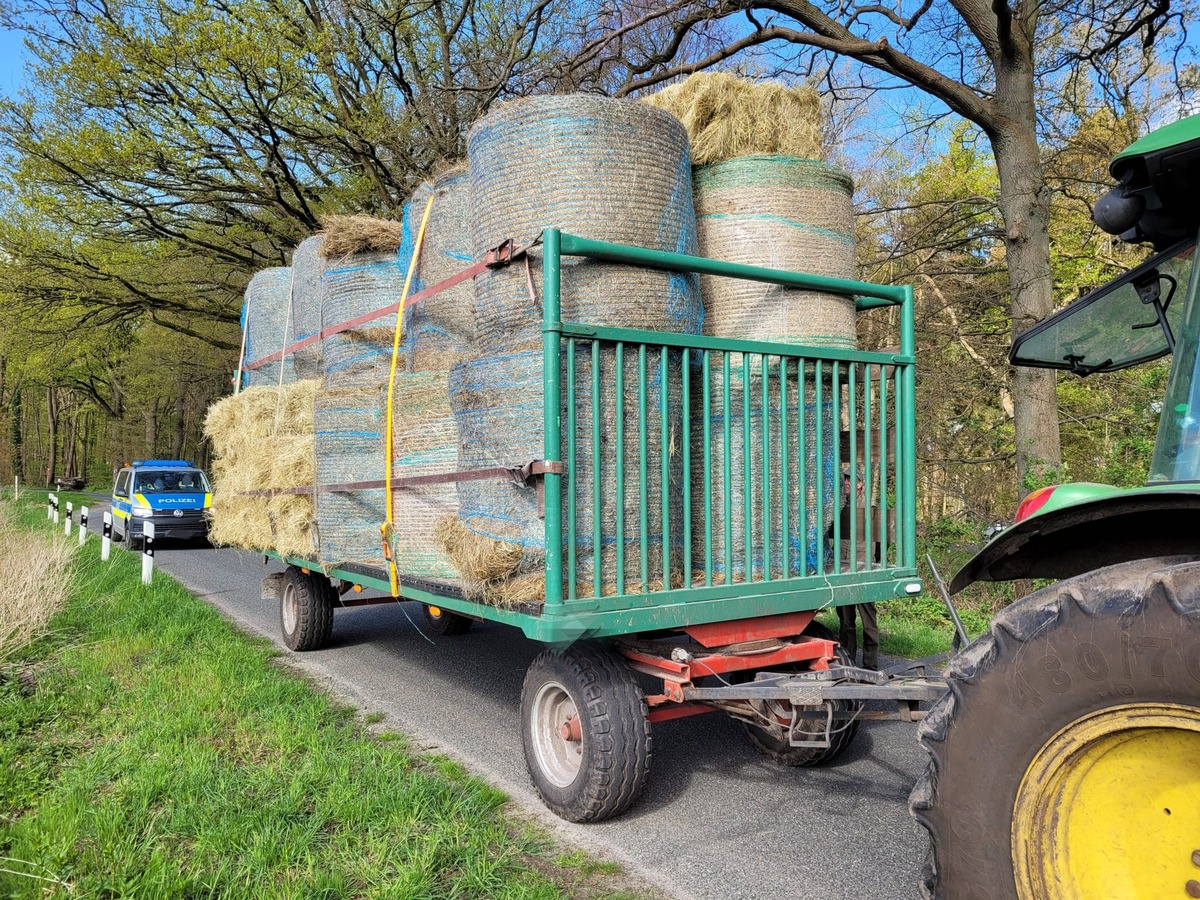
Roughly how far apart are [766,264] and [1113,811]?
315cm

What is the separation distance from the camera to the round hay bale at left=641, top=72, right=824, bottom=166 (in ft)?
15.3

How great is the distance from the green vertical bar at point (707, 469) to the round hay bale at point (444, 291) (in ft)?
5.46

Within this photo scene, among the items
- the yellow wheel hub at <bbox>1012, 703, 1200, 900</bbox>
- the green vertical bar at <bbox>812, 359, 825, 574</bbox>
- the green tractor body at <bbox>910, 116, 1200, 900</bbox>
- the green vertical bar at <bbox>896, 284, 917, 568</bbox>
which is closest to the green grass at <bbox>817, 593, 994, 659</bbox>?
the green vertical bar at <bbox>896, 284, 917, 568</bbox>

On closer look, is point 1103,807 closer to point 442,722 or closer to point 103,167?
point 442,722

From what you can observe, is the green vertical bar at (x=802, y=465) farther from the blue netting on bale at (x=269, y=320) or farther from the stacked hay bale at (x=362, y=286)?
the blue netting on bale at (x=269, y=320)

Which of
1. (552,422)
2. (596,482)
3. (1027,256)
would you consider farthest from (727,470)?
(1027,256)

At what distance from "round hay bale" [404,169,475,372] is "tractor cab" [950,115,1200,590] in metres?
Result: 3.20

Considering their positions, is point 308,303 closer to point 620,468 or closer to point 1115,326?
point 620,468

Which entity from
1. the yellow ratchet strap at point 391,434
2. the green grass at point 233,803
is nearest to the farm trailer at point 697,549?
the green grass at point 233,803

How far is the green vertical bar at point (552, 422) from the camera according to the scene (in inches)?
127

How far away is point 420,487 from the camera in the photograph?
4797 millimetres

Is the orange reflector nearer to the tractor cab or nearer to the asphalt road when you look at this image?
the tractor cab

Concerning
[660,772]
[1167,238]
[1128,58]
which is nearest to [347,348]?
[660,772]

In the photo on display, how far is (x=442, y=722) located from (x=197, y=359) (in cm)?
2510
